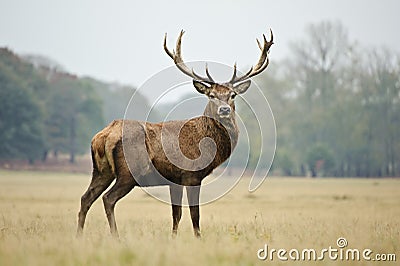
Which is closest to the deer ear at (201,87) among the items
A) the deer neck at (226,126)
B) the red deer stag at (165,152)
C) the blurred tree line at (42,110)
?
the red deer stag at (165,152)

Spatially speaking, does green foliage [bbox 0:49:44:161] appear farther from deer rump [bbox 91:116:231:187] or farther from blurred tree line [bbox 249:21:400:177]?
deer rump [bbox 91:116:231:187]

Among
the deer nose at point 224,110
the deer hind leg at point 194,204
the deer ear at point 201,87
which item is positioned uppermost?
the deer ear at point 201,87

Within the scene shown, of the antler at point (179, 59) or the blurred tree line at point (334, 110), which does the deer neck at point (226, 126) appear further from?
the blurred tree line at point (334, 110)

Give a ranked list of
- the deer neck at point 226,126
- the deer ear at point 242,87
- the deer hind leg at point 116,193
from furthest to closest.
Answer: the deer ear at point 242,87, the deer neck at point 226,126, the deer hind leg at point 116,193

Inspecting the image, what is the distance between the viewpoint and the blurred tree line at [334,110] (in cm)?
6631

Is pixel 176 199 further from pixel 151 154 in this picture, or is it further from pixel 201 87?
pixel 201 87

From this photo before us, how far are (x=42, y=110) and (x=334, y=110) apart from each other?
32156 mm

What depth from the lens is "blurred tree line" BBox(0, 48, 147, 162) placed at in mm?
63719

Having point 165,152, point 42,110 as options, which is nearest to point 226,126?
point 165,152

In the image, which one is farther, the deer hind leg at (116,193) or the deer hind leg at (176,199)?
the deer hind leg at (176,199)

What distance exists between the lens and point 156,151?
38.1 feet

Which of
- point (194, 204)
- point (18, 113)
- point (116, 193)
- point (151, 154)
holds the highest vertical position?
point (18, 113)

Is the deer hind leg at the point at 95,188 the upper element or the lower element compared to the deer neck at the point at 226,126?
lower

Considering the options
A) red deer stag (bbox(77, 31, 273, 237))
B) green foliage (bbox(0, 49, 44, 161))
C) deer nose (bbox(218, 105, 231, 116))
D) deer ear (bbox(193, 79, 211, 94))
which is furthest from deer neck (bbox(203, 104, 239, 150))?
green foliage (bbox(0, 49, 44, 161))
